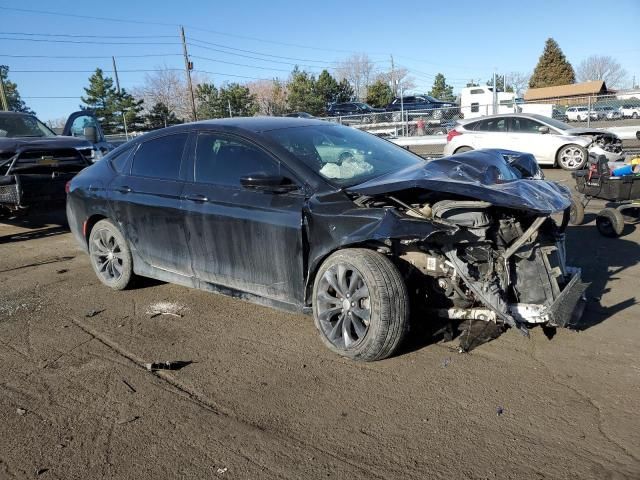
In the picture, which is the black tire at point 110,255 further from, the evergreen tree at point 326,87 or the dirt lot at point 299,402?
the evergreen tree at point 326,87

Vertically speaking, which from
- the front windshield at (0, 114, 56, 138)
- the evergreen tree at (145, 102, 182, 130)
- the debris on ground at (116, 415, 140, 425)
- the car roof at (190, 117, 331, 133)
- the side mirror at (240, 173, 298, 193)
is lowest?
the debris on ground at (116, 415, 140, 425)

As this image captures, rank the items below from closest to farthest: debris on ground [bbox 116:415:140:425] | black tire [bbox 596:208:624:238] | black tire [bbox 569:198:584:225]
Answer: debris on ground [bbox 116:415:140:425], black tire [bbox 596:208:624:238], black tire [bbox 569:198:584:225]

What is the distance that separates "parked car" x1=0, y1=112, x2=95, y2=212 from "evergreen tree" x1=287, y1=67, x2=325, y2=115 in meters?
35.6

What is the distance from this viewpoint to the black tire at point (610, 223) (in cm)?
660

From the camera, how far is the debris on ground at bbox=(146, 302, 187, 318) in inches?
194

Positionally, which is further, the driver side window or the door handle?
the door handle

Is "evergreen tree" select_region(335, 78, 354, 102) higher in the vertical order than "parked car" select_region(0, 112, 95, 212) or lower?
higher

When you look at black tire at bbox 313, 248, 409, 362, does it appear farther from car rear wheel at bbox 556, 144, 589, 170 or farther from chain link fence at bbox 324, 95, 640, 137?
chain link fence at bbox 324, 95, 640, 137

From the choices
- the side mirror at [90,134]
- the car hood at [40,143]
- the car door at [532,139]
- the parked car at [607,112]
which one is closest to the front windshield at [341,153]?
the car hood at [40,143]

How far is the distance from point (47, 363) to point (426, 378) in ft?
9.08

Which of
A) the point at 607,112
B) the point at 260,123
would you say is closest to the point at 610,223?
the point at 260,123

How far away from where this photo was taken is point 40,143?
29.5 ft

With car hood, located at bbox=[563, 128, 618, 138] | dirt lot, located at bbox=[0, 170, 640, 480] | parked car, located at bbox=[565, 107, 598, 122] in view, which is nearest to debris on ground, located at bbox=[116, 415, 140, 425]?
dirt lot, located at bbox=[0, 170, 640, 480]

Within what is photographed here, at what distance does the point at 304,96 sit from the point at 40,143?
124 ft
